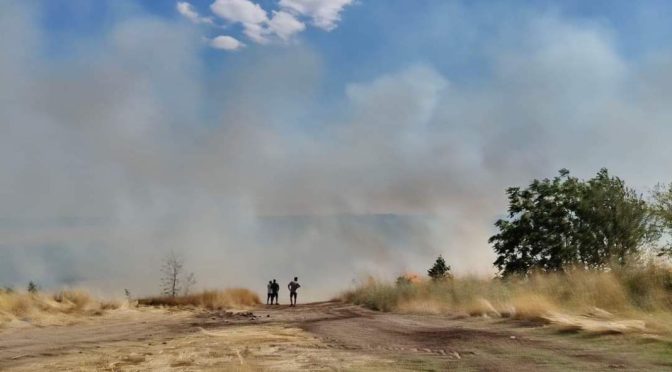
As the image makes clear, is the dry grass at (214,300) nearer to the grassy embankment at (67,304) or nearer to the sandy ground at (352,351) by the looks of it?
the grassy embankment at (67,304)

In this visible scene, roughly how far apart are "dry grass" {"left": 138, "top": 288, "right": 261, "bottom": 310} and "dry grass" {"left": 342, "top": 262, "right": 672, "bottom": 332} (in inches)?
503

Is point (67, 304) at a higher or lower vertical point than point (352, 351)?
higher

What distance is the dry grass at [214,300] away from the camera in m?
37.1

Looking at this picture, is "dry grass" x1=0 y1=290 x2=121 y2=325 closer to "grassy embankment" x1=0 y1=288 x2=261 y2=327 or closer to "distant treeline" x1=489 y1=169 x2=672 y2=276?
"grassy embankment" x1=0 y1=288 x2=261 y2=327

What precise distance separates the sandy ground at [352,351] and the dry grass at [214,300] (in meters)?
21.5

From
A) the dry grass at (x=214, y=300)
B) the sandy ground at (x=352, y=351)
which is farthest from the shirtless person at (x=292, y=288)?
the sandy ground at (x=352, y=351)

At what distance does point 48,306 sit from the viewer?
25.8 metres

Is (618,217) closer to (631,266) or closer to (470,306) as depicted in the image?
(631,266)

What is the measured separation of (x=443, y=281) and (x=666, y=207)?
11187 millimetres

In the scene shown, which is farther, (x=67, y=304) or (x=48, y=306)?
(x=67, y=304)

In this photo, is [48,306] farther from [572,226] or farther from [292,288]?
[572,226]

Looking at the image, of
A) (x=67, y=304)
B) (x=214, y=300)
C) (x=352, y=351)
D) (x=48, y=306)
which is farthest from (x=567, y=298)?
(x=214, y=300)

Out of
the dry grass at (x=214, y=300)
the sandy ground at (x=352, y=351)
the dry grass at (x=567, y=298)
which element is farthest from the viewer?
the dry grass at (x=214, y=300)

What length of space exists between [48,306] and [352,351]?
1889 cm
